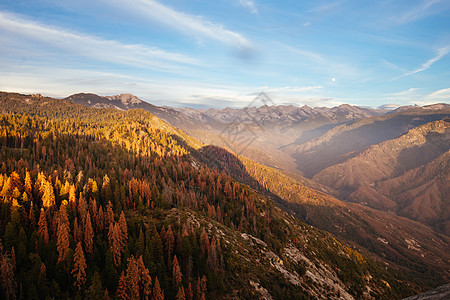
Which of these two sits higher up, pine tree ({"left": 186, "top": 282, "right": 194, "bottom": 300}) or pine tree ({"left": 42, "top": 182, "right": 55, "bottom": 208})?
pine tree ({"left": 42, "top": 182, "right": 55, "bottom": 208})

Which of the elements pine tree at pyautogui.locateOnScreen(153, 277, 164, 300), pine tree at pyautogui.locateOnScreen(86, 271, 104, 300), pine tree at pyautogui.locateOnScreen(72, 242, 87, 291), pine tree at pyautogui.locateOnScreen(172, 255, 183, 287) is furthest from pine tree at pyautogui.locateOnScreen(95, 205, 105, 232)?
pine tree at pyautogui.locateOnScreen(153, 277, 164, 300)

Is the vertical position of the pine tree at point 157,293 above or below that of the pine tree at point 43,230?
below

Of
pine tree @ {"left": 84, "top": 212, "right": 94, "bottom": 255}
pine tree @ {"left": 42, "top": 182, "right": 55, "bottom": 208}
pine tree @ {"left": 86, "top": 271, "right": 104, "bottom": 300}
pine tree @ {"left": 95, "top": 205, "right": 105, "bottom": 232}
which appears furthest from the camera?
pine tree @ {"left": 42, "top": 182, "right": 55, "bottom": 208}

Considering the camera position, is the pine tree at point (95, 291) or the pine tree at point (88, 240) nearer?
the pine tree at point (95, 291)

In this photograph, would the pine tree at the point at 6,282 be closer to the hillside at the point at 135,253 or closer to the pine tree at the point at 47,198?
the hillside at the point at 135,253

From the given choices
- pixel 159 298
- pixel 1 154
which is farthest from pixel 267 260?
pixel 1 154

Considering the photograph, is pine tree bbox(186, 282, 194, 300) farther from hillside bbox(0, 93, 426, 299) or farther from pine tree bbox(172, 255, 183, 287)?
pine tree bbox(172, 255, 183, 287)

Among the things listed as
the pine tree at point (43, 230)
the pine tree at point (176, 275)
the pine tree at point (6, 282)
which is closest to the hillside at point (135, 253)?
the pine tree at point (6, 282)

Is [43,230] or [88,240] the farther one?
[43,230]

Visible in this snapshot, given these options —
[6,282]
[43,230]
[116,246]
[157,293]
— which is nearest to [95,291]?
[157,293]

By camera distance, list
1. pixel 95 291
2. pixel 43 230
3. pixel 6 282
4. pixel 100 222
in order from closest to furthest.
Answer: pixel 6 282 < pixel 95 291 < pixel 43 230 < pixel 100 222

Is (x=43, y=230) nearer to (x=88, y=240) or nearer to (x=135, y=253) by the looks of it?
(x=88, y=240)
